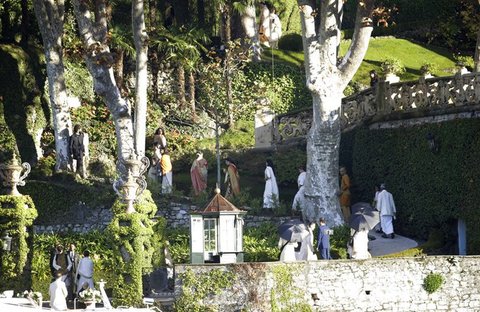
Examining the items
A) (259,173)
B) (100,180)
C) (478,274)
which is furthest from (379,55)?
(478,274)

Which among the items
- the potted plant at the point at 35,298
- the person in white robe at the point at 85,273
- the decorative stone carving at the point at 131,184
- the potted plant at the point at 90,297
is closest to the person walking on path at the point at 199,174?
the decorative stone carving at the point at 131,184

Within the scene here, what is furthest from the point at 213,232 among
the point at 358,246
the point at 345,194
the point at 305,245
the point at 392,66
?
the point at 392,66

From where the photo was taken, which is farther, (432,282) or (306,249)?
(306,249)

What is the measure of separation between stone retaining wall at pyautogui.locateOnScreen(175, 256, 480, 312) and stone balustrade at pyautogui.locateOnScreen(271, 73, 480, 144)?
567 cm

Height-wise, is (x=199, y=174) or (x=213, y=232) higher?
(x=199, y=174)

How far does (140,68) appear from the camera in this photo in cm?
4625

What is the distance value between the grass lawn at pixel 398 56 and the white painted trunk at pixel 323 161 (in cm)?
1120

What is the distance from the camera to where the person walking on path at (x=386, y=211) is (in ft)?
143

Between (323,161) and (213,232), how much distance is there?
632 centimetres

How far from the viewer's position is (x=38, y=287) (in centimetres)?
4034

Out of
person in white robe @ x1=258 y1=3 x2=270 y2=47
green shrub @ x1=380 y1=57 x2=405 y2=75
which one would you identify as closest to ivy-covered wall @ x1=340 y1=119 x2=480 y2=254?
green shrub @ x1=380 y1=57 x2=405 y2=75

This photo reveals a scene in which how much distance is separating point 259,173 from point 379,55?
11035 mm

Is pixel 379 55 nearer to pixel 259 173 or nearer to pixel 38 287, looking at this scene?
pixel 259 173

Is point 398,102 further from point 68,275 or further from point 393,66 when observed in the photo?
point 68,275
